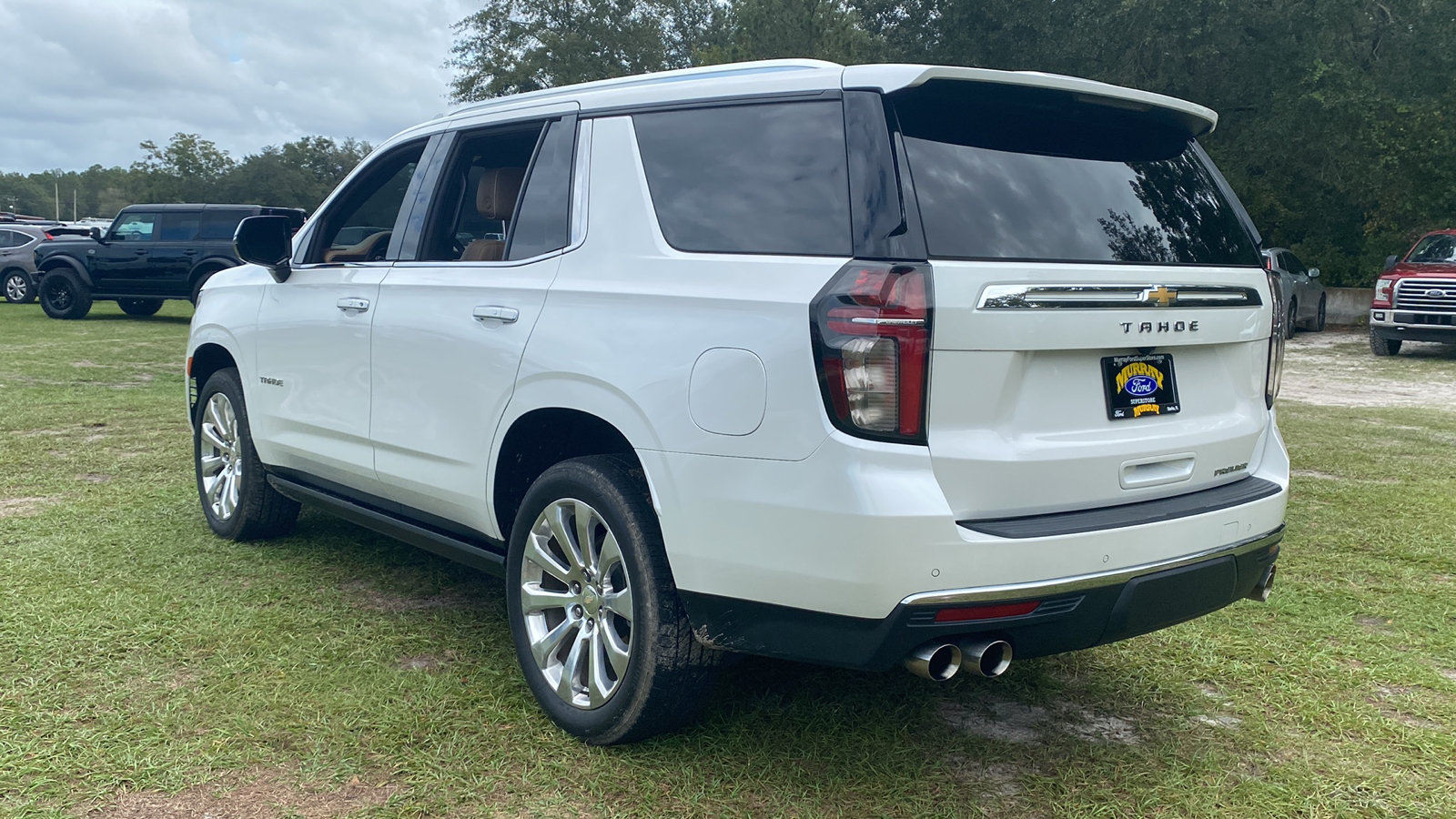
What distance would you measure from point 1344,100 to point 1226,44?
116 inches

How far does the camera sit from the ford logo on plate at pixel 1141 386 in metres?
2.91

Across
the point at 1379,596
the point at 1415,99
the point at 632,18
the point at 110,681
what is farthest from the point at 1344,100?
the point at 632,18

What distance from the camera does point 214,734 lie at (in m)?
3.22

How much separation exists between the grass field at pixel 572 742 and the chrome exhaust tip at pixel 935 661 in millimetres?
485

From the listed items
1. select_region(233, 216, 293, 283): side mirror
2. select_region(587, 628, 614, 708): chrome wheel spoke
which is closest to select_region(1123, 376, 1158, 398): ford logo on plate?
select_region(587, 628, 614, 708): chrome wheel spoke

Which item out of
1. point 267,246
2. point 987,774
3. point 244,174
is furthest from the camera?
point 244,174

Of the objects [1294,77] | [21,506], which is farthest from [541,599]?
[1294,77]

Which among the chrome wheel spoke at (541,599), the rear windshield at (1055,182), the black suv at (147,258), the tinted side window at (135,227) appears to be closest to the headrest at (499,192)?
the chrome wheel spoke at (541,599)

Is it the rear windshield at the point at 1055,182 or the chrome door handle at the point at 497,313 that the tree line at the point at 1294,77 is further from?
the chrome door handle at the point at 497,313

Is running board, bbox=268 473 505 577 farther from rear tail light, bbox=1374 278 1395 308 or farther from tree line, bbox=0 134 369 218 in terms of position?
tree line, bbox=0 134 369 218

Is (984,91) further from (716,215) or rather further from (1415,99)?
(1415,99)

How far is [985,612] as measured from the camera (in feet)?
8.55

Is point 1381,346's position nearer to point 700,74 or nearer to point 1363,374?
point 1363,374

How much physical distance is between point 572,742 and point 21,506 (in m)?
4.22
